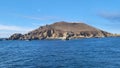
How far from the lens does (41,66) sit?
53312 millimetres

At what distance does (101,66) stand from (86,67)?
2674 mm

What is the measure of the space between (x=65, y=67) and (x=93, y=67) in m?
4.83

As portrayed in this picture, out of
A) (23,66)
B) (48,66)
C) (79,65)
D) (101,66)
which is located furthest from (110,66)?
(23,66)

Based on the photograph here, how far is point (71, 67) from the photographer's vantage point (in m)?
51.3

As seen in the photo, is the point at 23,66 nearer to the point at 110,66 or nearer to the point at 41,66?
the point at 41,66

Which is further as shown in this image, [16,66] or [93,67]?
[16,66]

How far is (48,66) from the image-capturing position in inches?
2079

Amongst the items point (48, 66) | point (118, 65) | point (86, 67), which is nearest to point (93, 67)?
point (86, 67)

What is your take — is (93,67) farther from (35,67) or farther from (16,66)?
(16,66)

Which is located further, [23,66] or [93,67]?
[23,66]

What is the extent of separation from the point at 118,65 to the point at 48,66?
12327 millimetres

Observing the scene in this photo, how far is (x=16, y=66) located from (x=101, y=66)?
15413 mm

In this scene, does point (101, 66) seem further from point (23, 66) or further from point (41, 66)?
point (23, 66)

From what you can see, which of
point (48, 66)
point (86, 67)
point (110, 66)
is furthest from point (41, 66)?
point (110, 66)
